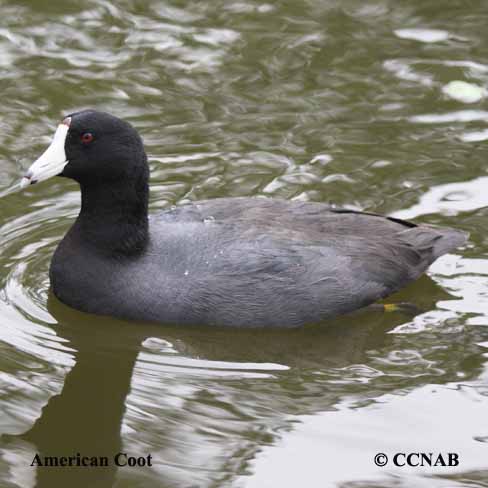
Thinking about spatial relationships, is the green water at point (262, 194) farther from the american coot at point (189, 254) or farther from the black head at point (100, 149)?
the black head at point (100, 149)

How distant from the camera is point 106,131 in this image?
6.93 metres

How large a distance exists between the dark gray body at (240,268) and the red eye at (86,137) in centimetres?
58

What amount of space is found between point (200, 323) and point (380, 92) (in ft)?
11.2

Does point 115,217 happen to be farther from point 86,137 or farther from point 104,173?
point 86,137

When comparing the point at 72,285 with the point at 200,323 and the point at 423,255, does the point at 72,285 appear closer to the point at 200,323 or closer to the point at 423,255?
the point at 200,323

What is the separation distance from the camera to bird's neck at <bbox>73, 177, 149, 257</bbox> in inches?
277

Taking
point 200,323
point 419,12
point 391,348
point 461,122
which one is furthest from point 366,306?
point 419,12

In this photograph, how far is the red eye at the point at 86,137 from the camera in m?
6.89

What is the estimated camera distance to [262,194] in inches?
326
